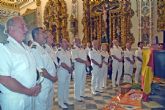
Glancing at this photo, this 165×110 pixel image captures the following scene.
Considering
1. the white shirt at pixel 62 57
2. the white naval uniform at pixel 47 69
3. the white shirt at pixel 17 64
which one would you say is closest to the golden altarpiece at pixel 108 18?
the white shirt at pixel 62 57

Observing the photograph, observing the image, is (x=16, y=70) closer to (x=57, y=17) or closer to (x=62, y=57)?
(x=62, y=57)

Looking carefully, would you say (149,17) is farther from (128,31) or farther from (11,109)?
(11,109)

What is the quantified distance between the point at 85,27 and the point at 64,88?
26.5ft

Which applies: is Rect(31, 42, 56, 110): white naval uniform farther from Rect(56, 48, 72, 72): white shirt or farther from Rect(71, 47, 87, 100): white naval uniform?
Rect(71, 47, 87, 100): white naval uniform

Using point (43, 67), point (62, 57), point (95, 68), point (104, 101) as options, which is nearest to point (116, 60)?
point (95, 68)

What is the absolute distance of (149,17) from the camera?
1188 centimetres

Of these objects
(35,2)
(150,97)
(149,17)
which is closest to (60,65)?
(150,97)

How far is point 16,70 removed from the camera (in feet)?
9.61

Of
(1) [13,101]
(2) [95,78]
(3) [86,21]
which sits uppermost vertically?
(3) [86,21]

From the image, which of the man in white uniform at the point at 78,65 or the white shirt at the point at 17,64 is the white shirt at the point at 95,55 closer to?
the man in white uniform at the point at 78,65

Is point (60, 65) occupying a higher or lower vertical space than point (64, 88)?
higher

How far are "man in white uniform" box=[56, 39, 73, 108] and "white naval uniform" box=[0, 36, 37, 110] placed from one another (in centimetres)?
362

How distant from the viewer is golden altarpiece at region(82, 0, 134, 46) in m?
12.6

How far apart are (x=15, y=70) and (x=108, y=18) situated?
36.1 ft
